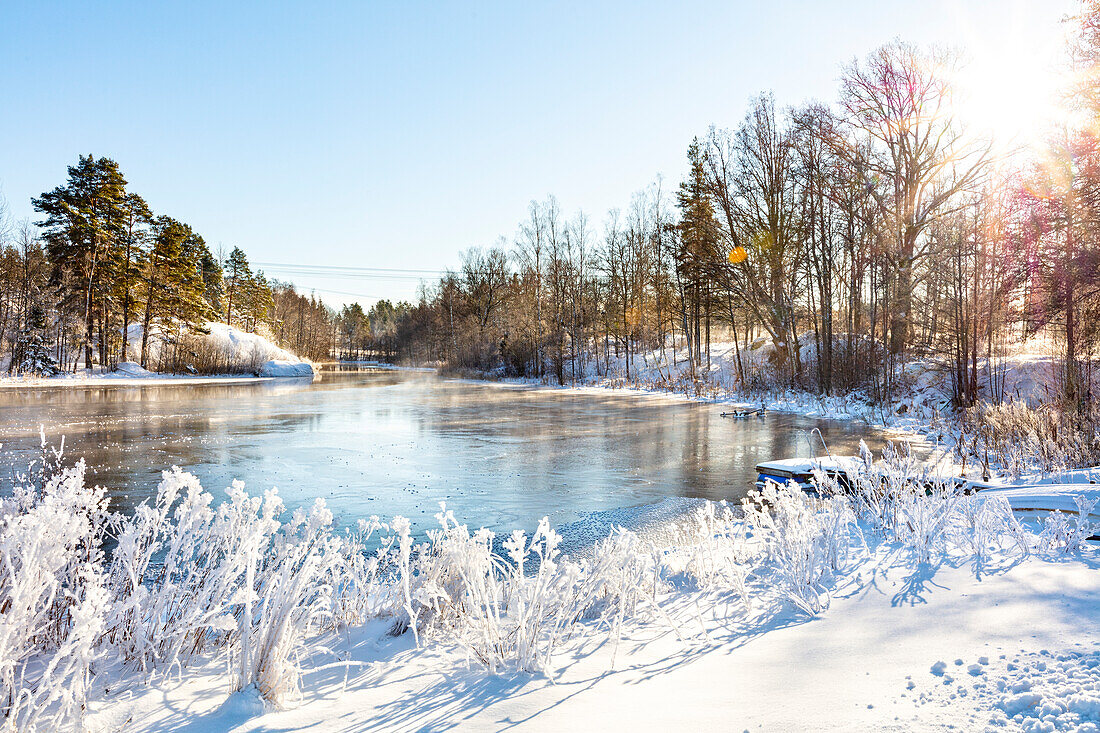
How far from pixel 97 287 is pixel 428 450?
34.9m

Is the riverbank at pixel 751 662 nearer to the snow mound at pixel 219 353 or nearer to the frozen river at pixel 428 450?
the frozen river at pixel 428 450

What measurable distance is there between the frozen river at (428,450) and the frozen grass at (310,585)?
2.69 m

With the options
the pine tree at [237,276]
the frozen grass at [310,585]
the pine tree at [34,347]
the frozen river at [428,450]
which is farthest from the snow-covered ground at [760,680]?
the pine tree at [237,276]

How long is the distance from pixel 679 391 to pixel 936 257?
1189 centimetres

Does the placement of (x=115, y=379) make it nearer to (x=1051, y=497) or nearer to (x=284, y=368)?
(x=284, y=368)

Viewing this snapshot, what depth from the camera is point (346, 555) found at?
4.34m

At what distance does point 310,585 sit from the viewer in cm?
313

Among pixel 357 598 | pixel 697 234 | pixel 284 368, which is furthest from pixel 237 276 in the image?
pixel 357 598

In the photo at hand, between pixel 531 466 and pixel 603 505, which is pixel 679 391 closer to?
pixel 531 466

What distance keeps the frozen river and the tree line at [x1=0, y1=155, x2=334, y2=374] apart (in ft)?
53.3

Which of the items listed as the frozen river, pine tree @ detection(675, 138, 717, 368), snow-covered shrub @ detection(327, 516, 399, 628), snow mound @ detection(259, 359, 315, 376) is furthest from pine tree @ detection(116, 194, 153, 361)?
snow-covered shrub @ detection(327, 516, 399, 628)

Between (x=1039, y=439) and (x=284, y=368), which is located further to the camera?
(x=284, y=368)

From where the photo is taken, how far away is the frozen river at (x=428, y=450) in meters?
7.72

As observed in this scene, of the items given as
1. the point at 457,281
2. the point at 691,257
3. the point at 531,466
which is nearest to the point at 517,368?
the point at 691,257
